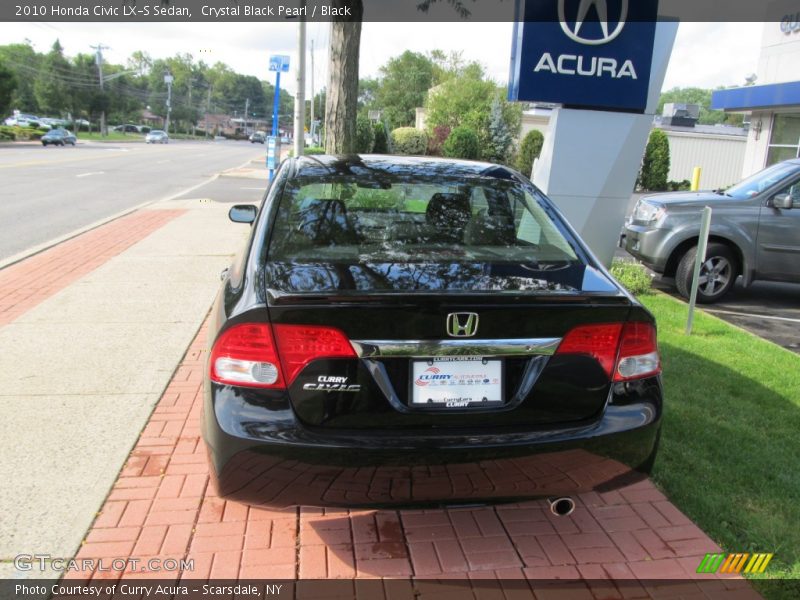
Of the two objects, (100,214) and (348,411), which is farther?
(100,214)

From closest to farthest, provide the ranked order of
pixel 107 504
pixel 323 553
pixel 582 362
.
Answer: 1. pixel 582 362
2. pixel 323 553
3. pixel 107 504

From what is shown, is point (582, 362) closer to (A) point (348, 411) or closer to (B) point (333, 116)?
(A) point (348, 411)

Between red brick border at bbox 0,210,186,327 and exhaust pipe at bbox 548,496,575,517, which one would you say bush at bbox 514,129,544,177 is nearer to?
red brick border at bbox 0,210,186,327

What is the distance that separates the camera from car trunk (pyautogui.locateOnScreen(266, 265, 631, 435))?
243 centimetres

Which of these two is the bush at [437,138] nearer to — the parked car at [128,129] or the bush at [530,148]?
the bush at [530,148]

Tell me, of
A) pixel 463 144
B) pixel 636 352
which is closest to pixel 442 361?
pixel 636 352

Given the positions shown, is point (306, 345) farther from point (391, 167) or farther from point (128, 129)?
point (128, 129)

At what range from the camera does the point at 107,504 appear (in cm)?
320

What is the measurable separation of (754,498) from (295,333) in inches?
102

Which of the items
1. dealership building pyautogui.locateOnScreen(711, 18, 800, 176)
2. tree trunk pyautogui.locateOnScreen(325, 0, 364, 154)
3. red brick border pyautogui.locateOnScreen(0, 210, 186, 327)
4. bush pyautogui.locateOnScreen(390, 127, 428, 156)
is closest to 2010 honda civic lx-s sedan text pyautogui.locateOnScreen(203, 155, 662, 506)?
red brick border pyautogui.locateOnScreen(0, 210, 186, 327)

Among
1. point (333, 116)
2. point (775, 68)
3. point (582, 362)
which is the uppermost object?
point (775, 68)

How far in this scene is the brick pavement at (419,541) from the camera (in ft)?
9.07

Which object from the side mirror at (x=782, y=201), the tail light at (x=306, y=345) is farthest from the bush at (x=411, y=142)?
the tail light at (x=306, y=345)

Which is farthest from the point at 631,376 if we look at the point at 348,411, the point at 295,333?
the point at 295,333
